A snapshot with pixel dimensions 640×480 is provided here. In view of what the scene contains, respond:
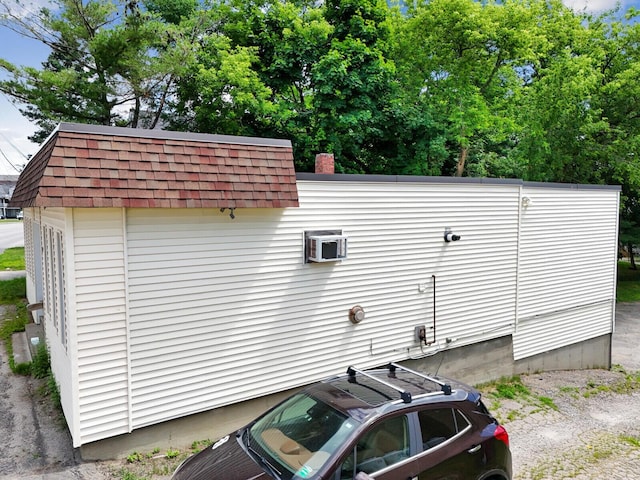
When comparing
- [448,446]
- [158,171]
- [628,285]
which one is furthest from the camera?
[628,285]

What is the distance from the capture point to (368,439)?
3.93 metres

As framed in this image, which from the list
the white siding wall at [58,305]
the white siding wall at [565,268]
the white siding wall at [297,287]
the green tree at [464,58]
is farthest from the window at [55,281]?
the green tree at [464,58]

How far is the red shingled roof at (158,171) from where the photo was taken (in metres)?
5.02

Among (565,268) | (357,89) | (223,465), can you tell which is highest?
(357,89)

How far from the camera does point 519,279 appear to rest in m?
10.2

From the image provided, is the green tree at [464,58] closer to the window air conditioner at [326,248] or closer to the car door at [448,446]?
the window air conditioner at [326,248]

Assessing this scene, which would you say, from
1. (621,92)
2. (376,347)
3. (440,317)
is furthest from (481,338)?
(621,92)

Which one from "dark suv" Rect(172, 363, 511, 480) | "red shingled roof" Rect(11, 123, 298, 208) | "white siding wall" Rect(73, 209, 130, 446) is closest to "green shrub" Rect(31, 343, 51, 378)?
"white siding wall" Rect(73, 209, 130, 446)

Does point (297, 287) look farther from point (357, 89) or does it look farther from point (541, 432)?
point (357, 89)

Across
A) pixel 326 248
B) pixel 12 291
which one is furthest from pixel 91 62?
pixel 326 248

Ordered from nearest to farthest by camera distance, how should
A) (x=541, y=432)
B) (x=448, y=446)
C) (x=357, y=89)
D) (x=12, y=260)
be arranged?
(x=448, y=446), (x=541, y=432), (x=357, y=89), (x=12, y=260)

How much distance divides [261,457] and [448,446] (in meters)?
1.75

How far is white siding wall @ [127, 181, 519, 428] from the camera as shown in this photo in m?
5.86

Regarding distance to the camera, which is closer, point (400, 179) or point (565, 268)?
point (400, 179)
